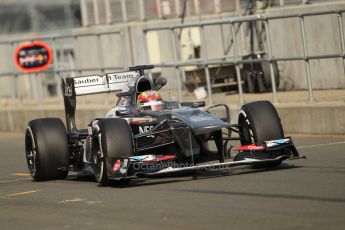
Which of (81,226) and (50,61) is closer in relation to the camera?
(81,226)

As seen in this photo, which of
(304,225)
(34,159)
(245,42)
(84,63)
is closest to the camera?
(304,225)

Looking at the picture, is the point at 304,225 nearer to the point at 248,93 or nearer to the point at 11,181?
the point at 11,181

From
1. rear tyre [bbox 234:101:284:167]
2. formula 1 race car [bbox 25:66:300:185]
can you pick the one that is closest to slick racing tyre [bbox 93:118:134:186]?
formula 1 race car [bbox 25:66:300:185]

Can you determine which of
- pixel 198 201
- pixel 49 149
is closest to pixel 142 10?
pixel 49 149

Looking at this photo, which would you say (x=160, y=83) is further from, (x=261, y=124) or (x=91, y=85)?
(x=261, y=124)

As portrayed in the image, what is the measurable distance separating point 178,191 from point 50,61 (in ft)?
50.3

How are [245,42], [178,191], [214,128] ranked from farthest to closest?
[245,42]
[214,128]
[178,191]

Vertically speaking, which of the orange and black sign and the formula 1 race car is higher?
the orange and black sign

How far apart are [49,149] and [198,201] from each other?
3.78 metres

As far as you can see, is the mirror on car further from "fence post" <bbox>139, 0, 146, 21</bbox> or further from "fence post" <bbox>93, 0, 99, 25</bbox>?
"fence post" <bbox>93, 0, 99, 25</bbox>

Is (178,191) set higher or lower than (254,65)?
lower

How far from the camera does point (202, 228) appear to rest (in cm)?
882

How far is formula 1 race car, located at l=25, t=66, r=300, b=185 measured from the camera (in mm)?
12086

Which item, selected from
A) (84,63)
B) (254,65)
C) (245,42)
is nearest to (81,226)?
(254,65)
